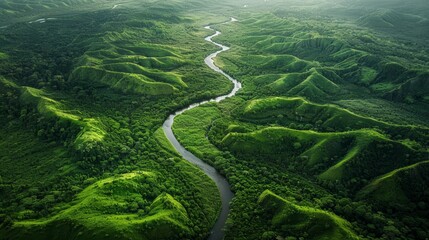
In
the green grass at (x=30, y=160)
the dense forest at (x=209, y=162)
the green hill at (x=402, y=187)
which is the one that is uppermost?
the green hill at (x=402, y=187)

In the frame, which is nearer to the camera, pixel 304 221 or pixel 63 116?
pixel 304 221

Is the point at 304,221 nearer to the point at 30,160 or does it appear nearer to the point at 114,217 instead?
the point at 114,217

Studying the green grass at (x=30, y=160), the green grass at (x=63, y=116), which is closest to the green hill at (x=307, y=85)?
the green grass at (x=63, y=116)

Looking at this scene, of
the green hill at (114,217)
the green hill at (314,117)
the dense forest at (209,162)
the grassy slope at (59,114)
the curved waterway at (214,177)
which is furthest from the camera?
the green hill at (314,117)

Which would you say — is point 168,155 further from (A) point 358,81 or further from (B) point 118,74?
(A) point 358,81

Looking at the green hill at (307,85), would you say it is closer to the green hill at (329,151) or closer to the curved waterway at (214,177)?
the curved waterway at (214,177)

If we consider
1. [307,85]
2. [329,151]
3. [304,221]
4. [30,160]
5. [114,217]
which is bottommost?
[30,160]

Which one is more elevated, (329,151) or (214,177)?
(329,151)

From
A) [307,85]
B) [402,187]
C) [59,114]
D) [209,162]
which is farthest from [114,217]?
[307,85]

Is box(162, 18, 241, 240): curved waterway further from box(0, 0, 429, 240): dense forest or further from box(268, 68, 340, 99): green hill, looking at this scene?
box(268, 68, 340, 99): green hill
